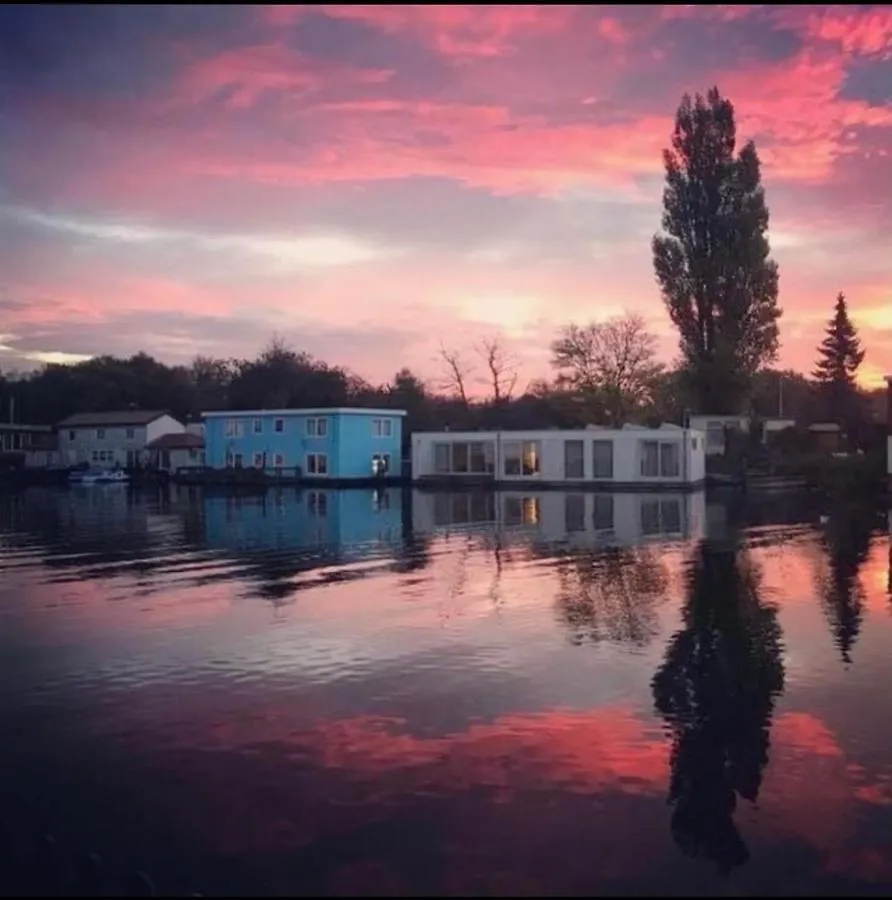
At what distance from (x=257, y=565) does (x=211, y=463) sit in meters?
42.6

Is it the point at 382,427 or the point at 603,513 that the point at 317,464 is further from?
the point at 603,513

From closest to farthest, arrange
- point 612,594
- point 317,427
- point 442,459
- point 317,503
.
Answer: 1. point 612,594
2. point 317,503
3. point 442,459
4. point 317,427

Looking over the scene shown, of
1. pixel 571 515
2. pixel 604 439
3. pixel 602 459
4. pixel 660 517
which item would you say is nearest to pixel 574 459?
pixel 602 459

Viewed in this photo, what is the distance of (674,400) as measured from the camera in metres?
57.4

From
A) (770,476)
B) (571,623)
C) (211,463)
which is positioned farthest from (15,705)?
(211,463)

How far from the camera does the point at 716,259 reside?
164ft

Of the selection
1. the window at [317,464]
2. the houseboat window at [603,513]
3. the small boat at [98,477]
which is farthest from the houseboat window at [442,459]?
the small boat at [98,477]

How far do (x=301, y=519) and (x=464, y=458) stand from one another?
21.0 metres

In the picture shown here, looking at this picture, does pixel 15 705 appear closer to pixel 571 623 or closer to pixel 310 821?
pixel 310 821

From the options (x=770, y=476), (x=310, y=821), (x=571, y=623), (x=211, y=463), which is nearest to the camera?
(x=310, y=821)

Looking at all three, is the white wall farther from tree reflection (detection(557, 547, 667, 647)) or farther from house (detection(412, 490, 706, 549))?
tree reflection (detection(557, 547, 667, 647))

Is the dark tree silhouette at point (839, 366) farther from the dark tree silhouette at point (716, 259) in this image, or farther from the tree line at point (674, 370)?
the dark tree silhouette at point (716, 259)

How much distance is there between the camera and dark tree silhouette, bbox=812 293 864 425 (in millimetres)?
66625

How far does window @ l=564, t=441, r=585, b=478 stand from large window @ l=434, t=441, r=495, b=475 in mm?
4186
